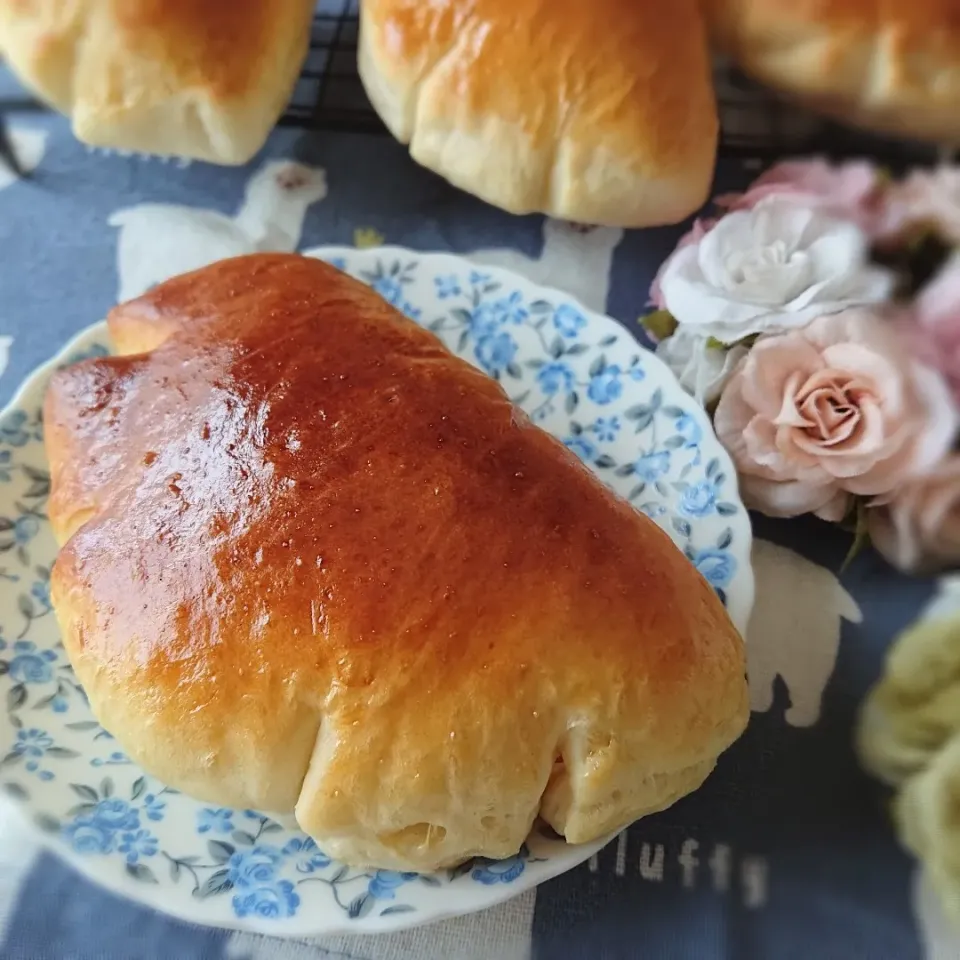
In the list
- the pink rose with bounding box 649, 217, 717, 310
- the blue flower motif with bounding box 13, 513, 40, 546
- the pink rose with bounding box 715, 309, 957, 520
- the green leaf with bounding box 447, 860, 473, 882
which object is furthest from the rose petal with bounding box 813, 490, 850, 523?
the blue flower motif with bounding box 13, 513, 40, 546

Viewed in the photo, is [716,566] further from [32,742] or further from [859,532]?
[32,742]

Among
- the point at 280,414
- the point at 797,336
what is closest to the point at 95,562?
the point at 280,414

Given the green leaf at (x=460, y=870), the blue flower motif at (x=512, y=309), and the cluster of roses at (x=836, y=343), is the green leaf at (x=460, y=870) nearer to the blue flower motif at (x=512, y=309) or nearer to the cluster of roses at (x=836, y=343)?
the cluster of roses at (x=836, y=343)

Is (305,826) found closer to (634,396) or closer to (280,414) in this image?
(280,414)

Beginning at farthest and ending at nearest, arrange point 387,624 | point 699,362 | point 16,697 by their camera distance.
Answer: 1. point 699,362
2. point 16,697
3. point 387,624

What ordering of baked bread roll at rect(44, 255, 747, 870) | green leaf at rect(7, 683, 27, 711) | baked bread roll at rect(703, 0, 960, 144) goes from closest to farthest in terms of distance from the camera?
baked bread roll at rect(44, 255, 747, 870)
green leaf at rect(7, 683, 27, 711)
baked bread roll at rect(703, 0, 960, 144)

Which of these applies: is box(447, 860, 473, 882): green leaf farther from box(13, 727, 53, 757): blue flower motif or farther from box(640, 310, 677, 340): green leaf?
box(640, 310, 677, 340): green leaf

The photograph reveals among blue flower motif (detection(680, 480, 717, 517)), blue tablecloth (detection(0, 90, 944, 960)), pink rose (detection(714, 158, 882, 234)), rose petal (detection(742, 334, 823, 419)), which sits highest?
pink rose (detection(714, 158, 882, 234))

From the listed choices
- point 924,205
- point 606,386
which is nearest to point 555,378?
point 606,386
